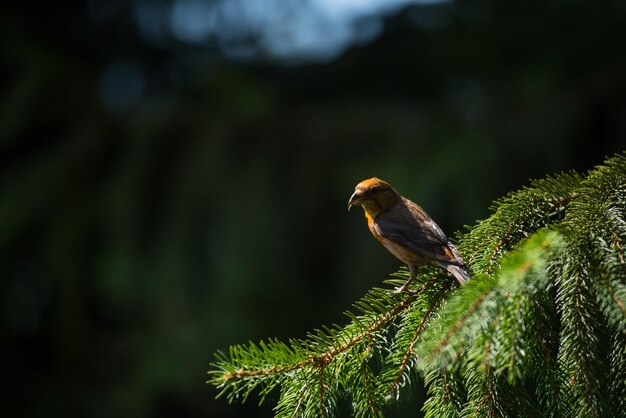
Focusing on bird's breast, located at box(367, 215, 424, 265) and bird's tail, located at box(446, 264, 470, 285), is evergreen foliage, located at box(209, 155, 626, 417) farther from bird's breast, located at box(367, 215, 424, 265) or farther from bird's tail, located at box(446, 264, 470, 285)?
bird's breast, located at box(367, 215, 424, 265)

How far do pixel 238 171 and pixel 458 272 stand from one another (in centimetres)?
365

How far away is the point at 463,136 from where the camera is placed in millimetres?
5207

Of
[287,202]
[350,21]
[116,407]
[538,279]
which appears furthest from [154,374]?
[538,279]

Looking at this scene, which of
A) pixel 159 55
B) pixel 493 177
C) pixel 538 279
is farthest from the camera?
pixel 159 55

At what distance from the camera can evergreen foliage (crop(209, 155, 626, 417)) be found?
1404 mm

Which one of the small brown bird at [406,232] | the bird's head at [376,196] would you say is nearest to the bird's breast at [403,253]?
the small brown bird at [406,232]

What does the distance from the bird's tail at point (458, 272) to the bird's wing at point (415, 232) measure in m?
0.02

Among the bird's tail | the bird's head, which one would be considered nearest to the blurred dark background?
the bird's head

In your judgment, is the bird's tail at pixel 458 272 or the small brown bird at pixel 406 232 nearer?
the bird's tail at pixel 458 272

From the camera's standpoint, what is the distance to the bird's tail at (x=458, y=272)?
1928 mm

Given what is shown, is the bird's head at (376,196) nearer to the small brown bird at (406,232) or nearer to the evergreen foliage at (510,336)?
the small brown bird at (406,232)

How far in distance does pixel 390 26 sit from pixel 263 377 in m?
5.36

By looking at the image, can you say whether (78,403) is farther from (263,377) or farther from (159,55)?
(263,377)

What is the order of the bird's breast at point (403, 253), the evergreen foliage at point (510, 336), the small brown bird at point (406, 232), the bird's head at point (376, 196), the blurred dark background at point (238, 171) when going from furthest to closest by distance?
the blurred dark background at point (238, 171), the bird's head at point (376, 196), the bird's breast at point (403, 253), the small brown bird at point (406, 232), the evergreen foliage at point (510, 336)
